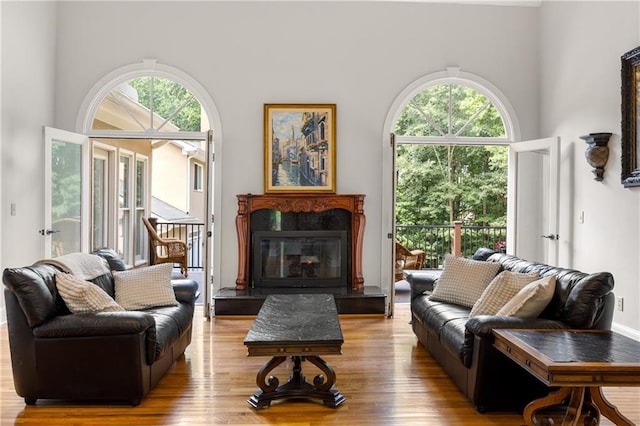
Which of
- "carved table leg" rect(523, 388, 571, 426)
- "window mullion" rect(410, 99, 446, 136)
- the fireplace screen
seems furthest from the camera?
"window mullion" rect(410, 99, 446, 136)

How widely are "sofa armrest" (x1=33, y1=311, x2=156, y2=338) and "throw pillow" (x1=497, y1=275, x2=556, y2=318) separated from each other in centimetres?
223

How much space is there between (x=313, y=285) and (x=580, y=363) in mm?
3827

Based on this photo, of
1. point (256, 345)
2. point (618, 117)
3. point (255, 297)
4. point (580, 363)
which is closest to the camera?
point (580, 363)

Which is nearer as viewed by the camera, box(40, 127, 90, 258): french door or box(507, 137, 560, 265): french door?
box(40, 127, 90, 258): french door

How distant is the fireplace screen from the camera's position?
5719mm

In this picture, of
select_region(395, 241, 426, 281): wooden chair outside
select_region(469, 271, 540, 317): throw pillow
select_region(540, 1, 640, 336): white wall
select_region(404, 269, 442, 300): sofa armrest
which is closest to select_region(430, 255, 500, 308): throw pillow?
select_region(404, 269, 442, 300): sofa armrest

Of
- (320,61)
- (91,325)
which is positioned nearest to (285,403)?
(91,325)

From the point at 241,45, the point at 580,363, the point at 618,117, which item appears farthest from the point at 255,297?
the point at 618,117

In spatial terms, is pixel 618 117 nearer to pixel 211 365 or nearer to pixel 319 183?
pixel 319 183

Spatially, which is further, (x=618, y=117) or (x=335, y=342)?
(x=618, y=117)

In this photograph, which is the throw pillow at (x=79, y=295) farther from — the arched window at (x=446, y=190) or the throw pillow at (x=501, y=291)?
the arched window at (x=446, y=190)

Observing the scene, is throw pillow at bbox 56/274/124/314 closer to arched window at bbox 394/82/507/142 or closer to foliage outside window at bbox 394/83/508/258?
arched window at bbox 394/82/507/142

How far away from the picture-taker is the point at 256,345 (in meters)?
2.75

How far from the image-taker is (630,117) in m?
4.38
